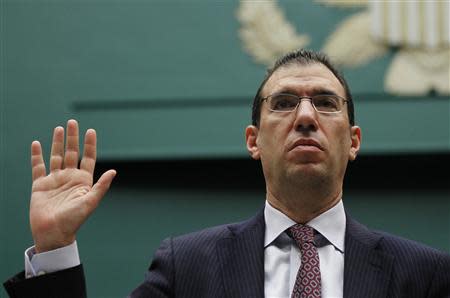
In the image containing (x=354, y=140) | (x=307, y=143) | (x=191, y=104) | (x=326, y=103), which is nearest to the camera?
(x=307, y=143)

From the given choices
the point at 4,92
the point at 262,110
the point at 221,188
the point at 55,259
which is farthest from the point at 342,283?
the point at 4,92

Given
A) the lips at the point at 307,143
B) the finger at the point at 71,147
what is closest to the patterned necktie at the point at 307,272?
the lips at the point at 307,143

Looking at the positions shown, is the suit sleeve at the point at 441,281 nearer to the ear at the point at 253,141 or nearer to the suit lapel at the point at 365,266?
the suit lapel at the point at 365,266

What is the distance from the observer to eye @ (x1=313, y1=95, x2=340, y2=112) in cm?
252

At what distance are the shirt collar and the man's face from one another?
107 millimetres

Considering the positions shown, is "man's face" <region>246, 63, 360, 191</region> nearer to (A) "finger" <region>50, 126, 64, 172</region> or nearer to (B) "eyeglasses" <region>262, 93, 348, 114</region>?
(B) "eyeglasses" <region>262, 93, 348, 114</region>

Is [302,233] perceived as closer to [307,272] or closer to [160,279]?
[307,272]

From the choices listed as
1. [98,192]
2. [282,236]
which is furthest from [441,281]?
[98,192]

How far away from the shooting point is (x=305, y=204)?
249cm

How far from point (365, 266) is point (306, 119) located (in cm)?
51

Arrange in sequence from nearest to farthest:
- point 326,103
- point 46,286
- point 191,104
A: 1. point 46,286
2. point 326,103
3. point 191,104

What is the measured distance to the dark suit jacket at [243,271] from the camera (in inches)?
88.1

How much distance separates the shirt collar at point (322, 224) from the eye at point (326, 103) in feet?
1.08

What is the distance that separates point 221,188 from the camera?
5133 millimetres
